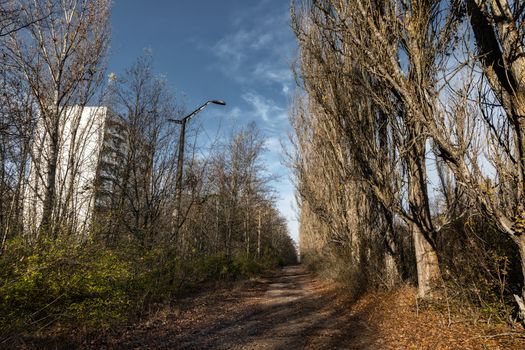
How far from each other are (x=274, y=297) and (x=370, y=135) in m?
6.73

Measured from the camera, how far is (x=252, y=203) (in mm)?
20156

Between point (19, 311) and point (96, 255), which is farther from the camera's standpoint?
point (96, 255)

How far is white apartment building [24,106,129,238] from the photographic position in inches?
295

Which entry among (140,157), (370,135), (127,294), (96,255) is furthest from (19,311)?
(370,135)

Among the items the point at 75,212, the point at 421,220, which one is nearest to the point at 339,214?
the point at 421,220

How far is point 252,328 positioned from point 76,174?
25.0ft

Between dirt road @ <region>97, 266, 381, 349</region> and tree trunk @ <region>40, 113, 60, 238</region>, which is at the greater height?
tree trunk @ <region>40, 113, 60, 238</region>

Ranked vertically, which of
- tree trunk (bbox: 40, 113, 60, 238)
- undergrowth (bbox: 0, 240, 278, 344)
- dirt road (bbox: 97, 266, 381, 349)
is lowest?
dirt road (bbox: 97, 266, 381, 349)

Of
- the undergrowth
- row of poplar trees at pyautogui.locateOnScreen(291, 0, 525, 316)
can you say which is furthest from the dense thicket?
row of poplar trees at pyautogui.locateOnScreen(291, 0, 525, 316)

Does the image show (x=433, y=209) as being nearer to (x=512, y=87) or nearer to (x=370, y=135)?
(x=370, y=135)

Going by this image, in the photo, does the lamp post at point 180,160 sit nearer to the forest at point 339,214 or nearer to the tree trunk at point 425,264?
the forest at point 339,214

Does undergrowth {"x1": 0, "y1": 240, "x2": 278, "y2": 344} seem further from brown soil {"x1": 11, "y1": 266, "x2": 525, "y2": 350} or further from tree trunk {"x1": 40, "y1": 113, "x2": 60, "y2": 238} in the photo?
tree trunk {"x1": 40, "y1": 113, "x2": 60, "y2": 238}

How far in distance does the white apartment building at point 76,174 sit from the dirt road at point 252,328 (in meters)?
2.60

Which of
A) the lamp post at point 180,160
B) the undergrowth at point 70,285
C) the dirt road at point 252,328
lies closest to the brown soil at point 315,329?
the dirt road at point 252,328
